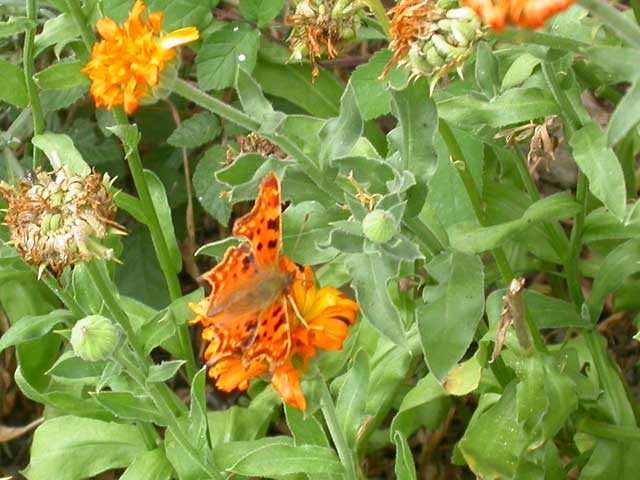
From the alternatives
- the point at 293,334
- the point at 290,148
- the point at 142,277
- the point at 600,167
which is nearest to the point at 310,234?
the point at 290,148

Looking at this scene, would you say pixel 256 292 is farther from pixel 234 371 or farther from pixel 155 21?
pixel 155 21

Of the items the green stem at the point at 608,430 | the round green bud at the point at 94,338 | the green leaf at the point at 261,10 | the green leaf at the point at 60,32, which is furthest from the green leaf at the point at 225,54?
the green stem at the point at 608,430

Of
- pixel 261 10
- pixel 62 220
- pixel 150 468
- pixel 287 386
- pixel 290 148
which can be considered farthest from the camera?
pixel 261 10

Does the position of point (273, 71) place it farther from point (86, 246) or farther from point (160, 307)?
point (86, 246)

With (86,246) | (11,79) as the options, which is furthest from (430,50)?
(11,79)

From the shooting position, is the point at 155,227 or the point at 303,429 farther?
the point at 155,227

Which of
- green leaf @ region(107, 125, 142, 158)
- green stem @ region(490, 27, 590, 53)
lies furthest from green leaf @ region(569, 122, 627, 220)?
green leaf @ region(107, 125, 142, 158)
